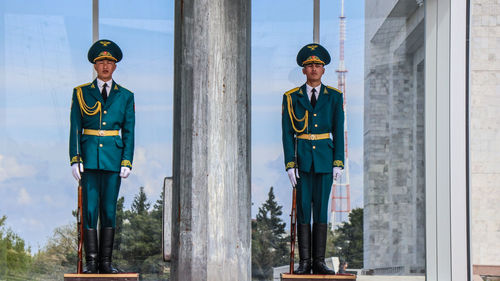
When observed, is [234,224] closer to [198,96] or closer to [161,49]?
[198,96]

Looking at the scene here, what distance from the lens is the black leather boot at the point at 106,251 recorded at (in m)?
5.78

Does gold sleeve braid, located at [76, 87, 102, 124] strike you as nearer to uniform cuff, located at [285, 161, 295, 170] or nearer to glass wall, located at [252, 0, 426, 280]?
uniform cuff, located at [285, 161, 295, 170]

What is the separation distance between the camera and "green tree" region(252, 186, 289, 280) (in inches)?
276

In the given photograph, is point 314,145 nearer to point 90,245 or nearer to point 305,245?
point 305,245

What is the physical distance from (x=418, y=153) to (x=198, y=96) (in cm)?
255

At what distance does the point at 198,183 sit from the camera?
5.00 m

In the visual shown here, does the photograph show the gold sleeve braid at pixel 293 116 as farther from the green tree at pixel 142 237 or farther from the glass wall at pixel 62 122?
the green tree at pixel 142 237

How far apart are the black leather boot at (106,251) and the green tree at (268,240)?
5.17ft

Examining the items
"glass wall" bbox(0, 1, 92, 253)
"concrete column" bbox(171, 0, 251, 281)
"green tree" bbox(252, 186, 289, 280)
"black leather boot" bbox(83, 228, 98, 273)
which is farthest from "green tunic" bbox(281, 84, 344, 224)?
"glass wall" bbox(0, 1, 92, 253)

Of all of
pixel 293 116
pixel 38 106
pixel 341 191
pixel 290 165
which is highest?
pixel 38 106

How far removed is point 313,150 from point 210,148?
3.76ft

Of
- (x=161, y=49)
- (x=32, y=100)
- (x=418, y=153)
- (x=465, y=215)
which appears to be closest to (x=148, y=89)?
(x=161, y=49)

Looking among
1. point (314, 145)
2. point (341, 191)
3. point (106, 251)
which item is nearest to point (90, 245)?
point (106, 251)

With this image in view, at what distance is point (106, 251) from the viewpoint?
5.84 meters
